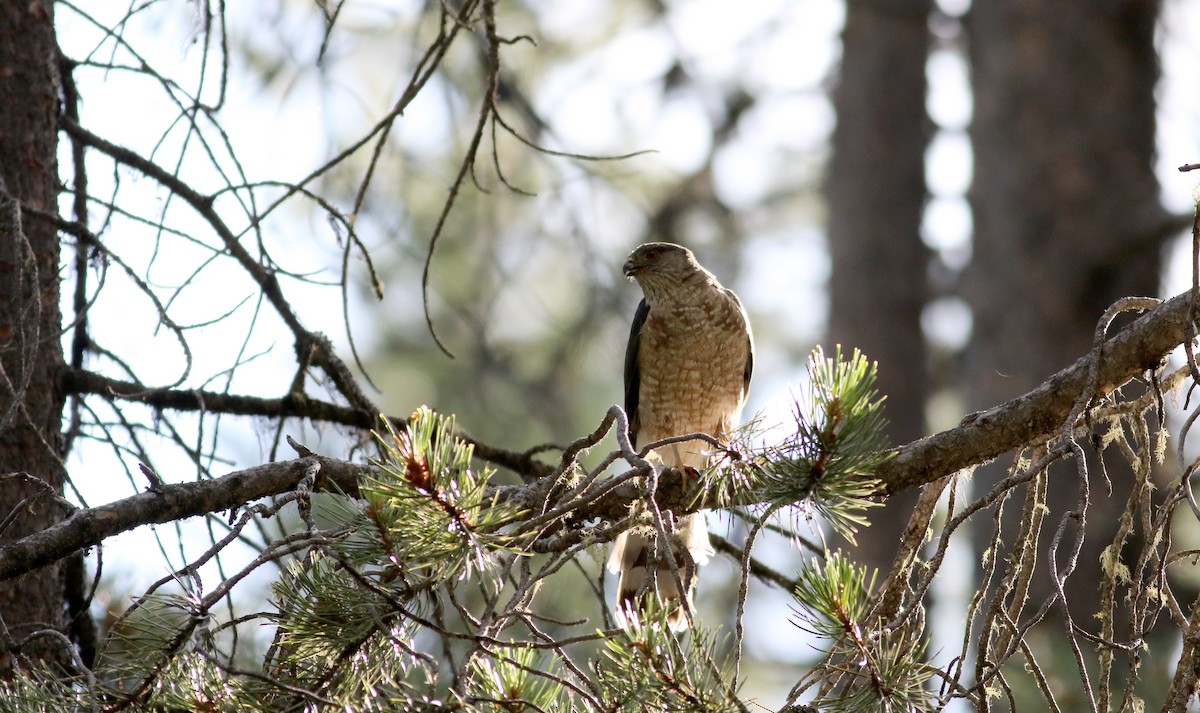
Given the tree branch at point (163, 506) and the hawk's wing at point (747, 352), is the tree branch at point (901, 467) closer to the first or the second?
the tree branch at point (163, 506)

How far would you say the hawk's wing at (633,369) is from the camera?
5.09 metres

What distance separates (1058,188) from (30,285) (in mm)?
5826

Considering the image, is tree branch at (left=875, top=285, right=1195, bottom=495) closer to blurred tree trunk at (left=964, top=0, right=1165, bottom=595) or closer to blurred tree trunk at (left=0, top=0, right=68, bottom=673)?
blurred tree trunk at (left=0, top=0, right=68, bottom=673)

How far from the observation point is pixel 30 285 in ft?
10.6

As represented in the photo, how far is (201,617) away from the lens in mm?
1927

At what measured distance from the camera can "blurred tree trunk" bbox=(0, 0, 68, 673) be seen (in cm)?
307

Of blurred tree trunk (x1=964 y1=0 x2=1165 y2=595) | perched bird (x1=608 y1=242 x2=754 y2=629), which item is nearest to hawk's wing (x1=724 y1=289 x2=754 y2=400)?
perched bird (x1=608 y1=242 x2=754 y2=629)

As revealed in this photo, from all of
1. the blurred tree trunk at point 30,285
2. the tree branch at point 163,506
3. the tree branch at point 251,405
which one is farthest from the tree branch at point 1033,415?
the blurred tree trunk at point 30,285

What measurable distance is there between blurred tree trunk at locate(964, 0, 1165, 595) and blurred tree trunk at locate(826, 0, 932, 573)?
157 centimetres

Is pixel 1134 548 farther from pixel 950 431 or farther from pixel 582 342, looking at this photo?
pixel 950 431

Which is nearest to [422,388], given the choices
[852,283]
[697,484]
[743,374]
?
[852,283]

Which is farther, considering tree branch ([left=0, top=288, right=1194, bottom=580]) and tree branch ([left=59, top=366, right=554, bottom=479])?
tree branch ([left=59, top=366, right=554, bottom=479])

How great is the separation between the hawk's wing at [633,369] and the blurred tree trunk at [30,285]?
2.48 m

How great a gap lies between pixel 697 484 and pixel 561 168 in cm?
502
